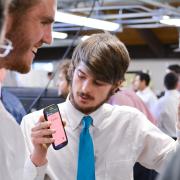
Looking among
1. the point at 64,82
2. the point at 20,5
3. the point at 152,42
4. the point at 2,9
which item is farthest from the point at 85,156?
the point at 152,42

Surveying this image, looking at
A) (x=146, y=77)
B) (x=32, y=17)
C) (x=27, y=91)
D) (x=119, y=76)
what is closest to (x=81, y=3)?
(x=146, y=77)

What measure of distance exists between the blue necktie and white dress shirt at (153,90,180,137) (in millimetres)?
3264

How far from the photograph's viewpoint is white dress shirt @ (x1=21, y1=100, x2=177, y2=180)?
4.67 ft

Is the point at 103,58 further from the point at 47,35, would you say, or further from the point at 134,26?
the point at 134,26

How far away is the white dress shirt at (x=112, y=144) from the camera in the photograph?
1.42m

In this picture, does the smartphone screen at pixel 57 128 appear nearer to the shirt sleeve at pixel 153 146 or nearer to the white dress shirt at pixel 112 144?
the white dress shirt at pixel 112 144

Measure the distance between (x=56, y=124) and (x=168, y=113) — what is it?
352 cm

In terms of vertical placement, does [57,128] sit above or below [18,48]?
below

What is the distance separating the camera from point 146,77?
24.1 feet

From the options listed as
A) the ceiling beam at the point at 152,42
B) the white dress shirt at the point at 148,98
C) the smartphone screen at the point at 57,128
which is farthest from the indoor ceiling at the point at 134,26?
the smartphone screen at the point at 57,128

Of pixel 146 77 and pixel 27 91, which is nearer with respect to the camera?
pixel 27 91

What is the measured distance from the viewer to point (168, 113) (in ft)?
15.2

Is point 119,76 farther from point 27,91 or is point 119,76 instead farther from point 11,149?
point 27,91

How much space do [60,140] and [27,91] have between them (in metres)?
1.61
